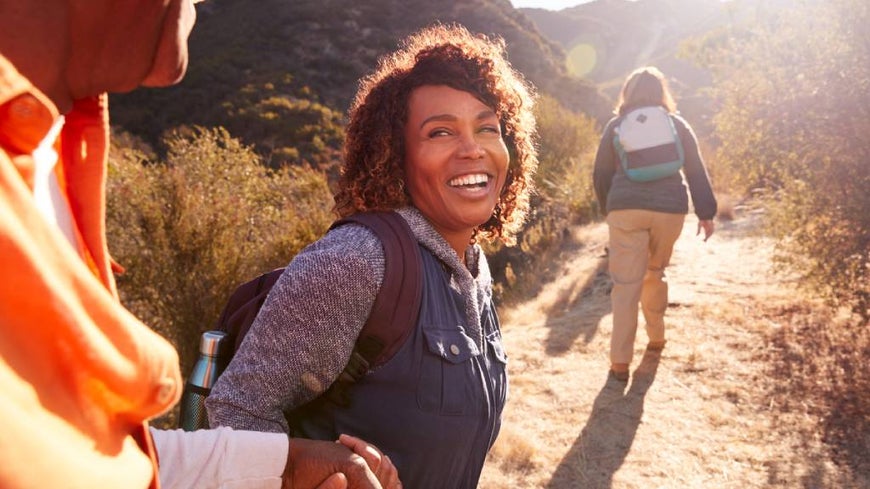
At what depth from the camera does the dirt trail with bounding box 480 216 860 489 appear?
414 centimetres

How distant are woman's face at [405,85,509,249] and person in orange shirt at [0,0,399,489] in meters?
1.19

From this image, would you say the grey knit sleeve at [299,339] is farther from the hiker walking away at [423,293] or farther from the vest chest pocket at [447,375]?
the vest chest pocket at [447,375]

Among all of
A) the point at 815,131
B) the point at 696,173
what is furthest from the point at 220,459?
the point at 815,131

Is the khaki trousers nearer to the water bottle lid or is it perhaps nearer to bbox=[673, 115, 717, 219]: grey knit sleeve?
bbox=[673, 115, 717, 219]: grey knit sleeve

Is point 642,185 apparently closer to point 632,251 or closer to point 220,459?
point 632,251

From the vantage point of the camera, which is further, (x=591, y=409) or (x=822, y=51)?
(x=822, y=51)

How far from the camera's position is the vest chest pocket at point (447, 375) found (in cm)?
166

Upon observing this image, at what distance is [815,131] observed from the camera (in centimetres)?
544

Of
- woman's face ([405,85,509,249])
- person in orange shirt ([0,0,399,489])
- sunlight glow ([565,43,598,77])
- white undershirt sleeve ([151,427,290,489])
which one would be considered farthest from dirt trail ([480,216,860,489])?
sunlight glow ([565,43,598,77])

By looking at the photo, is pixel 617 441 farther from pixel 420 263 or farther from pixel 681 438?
pixel 420 263

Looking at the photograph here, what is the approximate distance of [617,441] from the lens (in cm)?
449

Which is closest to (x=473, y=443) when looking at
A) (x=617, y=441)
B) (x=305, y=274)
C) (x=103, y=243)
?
(x=305, y=274)

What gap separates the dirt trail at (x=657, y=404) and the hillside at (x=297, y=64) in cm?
1577

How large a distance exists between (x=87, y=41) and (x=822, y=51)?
5.85m
